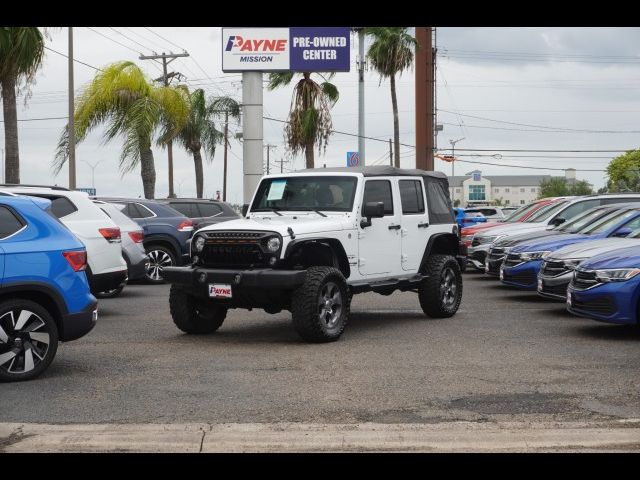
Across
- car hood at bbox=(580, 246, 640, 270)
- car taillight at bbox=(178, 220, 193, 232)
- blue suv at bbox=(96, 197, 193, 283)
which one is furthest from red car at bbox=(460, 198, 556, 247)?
car hood at bbox=(580, 246, 640, 270)

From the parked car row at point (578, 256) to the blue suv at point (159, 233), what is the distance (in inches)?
235

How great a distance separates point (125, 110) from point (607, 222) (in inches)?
963

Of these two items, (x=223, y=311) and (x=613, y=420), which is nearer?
(x=613, y=420)

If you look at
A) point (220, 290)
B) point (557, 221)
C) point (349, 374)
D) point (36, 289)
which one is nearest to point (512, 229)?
point (557, 221)

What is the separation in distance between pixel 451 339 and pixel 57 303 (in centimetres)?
468

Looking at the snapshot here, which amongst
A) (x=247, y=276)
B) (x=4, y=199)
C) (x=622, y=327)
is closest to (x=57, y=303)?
(x=4, y=199)

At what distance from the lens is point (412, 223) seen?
13258mm

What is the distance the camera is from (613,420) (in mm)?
7184

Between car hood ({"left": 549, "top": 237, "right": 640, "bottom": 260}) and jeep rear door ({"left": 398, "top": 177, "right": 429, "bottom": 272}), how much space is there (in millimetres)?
1826

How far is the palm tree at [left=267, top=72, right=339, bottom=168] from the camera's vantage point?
34.8 metres

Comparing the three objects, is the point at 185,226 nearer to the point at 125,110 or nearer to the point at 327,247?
the point at 327,247

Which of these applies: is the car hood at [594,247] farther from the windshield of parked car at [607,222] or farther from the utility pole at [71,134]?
the utility pole at [71,134]

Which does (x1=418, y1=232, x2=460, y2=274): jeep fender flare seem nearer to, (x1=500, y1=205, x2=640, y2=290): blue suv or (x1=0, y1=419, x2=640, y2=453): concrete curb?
(x1=500, y1=205, x2=640, y2=290): blue suv
